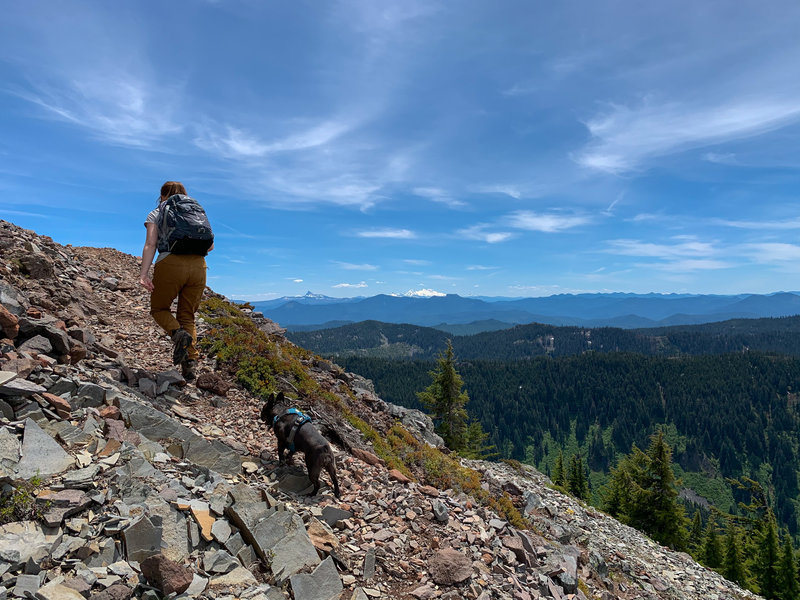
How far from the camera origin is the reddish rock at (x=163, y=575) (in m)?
3.80

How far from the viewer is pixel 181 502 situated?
4895mm

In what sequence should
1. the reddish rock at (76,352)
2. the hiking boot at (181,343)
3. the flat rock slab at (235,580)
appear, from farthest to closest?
the hiking boot at (181,343)
the reddish rock at (76,352)
the flat rock slab at (235,580)

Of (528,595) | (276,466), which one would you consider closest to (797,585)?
(528,595)

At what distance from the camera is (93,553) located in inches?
153

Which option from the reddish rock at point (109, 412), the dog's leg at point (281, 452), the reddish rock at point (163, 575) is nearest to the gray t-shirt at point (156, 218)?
the reddish rock at point (109, 412)

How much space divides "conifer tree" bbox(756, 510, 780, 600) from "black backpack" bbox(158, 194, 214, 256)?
159ft

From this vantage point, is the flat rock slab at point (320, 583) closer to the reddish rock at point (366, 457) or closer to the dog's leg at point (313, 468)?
the dog's leg at point (313, 468)

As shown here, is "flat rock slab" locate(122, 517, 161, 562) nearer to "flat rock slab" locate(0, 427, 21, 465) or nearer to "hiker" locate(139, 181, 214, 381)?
"flat rock slab" locate(0, 427, 21, 465)

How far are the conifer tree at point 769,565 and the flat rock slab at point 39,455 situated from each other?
4916cm

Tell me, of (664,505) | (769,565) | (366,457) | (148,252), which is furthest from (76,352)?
(769,565)

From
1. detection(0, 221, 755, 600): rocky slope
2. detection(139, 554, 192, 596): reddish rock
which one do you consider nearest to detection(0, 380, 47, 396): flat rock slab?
detection(0, 221, 755, 600): rocky slope

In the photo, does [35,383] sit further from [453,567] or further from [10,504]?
[453,567]

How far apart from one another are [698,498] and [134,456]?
248 metres

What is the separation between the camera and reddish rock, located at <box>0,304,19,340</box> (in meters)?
6.45
